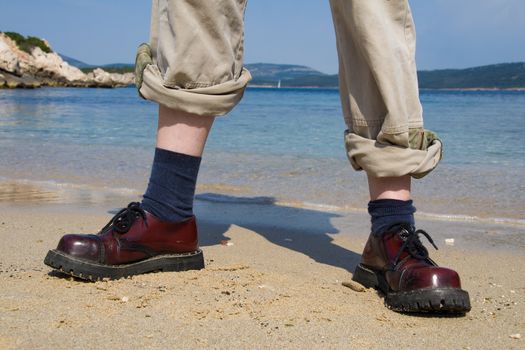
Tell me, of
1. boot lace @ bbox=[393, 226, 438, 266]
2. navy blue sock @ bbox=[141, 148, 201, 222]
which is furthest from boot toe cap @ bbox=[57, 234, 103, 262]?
boot lace @ bbox=[393, 226, 438, 266]

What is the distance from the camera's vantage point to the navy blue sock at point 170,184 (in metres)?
1.95

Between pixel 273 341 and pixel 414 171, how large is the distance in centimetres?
68

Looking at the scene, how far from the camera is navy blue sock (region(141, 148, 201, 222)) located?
1.95 metres

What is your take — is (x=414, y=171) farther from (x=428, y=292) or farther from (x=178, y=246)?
(x=178, y=246)

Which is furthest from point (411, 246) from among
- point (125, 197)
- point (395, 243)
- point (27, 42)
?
point (27, 42)

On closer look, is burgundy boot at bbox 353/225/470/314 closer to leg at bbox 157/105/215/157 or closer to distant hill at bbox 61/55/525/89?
leg at bbox 157/105/215/157

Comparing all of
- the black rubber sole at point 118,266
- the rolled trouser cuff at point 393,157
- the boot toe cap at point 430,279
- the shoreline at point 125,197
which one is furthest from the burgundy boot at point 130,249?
the shoreline at point 125,197

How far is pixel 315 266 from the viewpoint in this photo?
2291mm

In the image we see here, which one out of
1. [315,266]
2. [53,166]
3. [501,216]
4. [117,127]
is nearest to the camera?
[315,266]

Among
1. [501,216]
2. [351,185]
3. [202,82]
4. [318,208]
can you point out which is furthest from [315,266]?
[351,185]

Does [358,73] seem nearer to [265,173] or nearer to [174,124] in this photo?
[174,124]

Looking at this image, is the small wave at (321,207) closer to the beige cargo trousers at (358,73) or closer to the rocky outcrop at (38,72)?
the beige cargo trousers at (358,73)

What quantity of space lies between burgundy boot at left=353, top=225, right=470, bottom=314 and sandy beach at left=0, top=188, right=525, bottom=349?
0.13 ft

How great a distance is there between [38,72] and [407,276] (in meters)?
53.3
